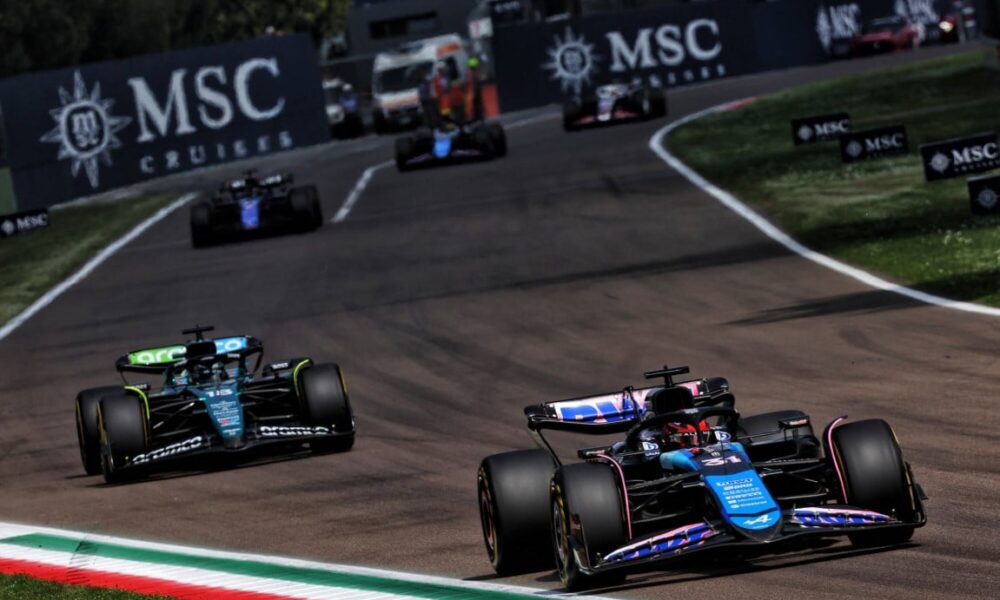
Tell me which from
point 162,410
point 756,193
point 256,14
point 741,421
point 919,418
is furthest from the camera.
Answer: point 256,14

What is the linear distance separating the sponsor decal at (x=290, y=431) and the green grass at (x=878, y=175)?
714 cm

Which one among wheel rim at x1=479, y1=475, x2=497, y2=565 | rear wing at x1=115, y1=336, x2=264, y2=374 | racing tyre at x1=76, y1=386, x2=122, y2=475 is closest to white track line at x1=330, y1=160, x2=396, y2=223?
rear wing at x1=115, y1=336, x2=264, y2=374

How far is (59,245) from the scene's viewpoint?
3619cm

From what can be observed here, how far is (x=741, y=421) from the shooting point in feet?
34.1

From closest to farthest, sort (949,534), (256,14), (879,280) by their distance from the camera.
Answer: (949,534) → (879,280) → (256,14)

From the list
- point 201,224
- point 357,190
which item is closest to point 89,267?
point 201,224

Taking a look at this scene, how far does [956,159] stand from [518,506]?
734 inches

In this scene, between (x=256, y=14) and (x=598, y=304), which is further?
(x=256, y=14)

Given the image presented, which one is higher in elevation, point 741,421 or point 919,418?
point 741,421

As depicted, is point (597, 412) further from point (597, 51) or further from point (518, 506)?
point (597, 51)

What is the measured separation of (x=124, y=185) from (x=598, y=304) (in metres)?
27.2

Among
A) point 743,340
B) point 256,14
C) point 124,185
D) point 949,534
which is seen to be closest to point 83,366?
point 743,340

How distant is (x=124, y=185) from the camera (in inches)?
1859

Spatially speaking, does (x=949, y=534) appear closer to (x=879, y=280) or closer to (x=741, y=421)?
(x=741, y=421)
